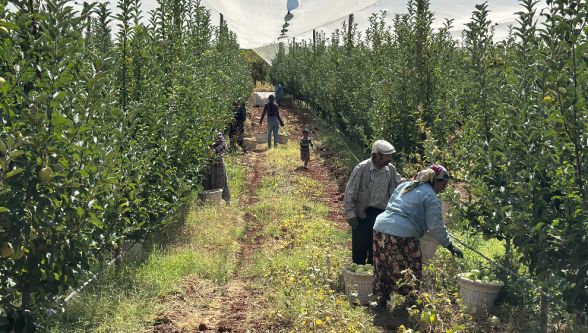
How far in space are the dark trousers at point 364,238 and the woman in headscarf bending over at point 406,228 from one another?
2.65 ft

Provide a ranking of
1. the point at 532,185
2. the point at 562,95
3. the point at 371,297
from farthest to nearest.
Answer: the point at 371,297, the point at 532,185, the point at 562,95

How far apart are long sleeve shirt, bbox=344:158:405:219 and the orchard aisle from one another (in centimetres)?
69

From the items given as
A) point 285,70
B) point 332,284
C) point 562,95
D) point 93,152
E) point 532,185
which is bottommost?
point 332,284

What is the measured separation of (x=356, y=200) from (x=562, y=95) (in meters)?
2.89

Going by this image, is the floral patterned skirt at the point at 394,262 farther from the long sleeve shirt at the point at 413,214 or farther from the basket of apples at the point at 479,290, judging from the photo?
the basket of apples at the point at 479,290

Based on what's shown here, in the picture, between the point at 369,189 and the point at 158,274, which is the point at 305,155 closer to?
the point at 369,189

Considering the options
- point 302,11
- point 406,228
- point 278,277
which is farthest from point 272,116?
point 406,228

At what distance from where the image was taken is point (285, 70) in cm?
4141

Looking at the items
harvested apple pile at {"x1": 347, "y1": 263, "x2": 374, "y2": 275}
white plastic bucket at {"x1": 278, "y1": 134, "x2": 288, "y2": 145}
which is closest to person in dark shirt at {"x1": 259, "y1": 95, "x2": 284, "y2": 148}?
white plastic bucket at {"x1": 278, "y1": 134, "x2": 288, "y2": 145}

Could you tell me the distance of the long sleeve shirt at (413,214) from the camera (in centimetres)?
552

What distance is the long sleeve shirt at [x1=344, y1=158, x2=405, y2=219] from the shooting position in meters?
6.59

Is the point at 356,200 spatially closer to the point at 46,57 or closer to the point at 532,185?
the point at 532,185

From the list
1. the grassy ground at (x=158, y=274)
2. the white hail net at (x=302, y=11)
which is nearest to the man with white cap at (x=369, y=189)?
the grassy ground at (x=158, y=274)

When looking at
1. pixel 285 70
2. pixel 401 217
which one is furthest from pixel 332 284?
pixel 285 70
